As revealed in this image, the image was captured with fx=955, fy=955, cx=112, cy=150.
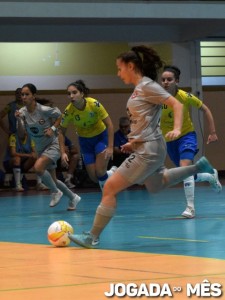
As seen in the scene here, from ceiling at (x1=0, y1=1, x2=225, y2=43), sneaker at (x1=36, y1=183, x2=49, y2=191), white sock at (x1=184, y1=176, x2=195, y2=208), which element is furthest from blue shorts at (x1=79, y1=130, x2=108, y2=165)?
ceiling at (x1=0, y1=1, x2=225, y2=43)

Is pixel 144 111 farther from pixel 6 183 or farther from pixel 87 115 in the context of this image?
pixel 6 183

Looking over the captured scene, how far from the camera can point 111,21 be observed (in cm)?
2441

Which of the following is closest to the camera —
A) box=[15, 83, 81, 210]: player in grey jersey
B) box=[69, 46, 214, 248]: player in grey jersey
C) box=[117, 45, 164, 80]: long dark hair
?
box=[69, 46, 214, 248]: player in grey jersey

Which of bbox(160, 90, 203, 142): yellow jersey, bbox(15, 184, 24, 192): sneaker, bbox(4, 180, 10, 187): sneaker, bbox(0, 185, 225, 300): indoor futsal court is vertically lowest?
bbox(0, 185, 225, 300): indoor futsal court

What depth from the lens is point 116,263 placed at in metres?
8.74

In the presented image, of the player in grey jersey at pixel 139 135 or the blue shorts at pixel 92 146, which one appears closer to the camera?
the player in grey jersey at pixel 139 135

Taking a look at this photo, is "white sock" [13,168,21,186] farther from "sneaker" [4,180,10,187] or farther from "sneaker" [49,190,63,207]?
"sneaker" [49,190,63,207]

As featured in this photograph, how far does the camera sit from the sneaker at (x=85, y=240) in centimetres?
1010

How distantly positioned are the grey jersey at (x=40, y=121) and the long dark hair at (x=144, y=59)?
6.13 meters

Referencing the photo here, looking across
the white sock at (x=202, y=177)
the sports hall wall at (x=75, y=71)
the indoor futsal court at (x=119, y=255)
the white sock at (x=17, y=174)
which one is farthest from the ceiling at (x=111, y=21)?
the white sock at (x=202, y=177)

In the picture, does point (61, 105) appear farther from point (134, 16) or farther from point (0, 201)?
point (0, 201)

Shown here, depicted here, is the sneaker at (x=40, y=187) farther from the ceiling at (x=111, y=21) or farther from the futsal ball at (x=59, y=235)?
the futsal ball at (x=59, y=235)

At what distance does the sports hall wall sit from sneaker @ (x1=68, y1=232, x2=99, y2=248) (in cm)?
1535

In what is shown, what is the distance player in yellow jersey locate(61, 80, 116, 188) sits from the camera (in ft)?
50.7
